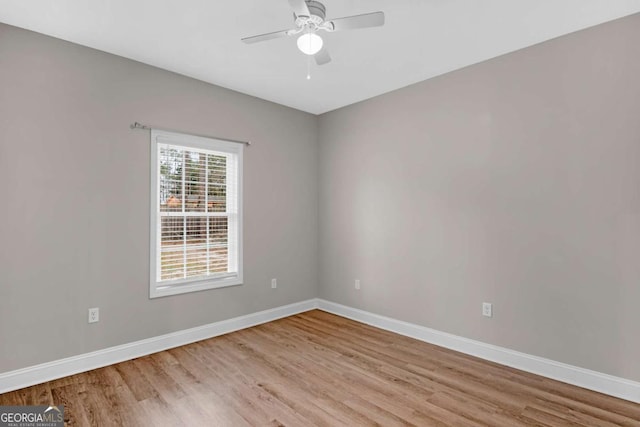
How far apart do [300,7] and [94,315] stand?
2905 mm

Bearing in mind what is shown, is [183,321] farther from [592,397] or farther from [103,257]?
[592,397]

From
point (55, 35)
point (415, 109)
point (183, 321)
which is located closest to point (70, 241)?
point (183, 321)

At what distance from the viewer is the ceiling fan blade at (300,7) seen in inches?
74.1

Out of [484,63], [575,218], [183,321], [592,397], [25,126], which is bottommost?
[592,397]

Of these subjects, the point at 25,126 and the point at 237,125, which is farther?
the point at 237,125

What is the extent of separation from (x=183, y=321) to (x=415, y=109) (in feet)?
10.8

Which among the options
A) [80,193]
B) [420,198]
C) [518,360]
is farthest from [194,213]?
[518,360]

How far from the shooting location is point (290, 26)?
101 inches

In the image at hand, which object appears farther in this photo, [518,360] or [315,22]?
[518,360]

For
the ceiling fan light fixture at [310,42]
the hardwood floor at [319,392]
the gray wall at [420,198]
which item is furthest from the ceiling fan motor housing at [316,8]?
the hardwood floor at [319,392]

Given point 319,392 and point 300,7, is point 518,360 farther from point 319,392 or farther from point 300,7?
point 300,7

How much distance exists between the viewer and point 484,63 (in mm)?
3094

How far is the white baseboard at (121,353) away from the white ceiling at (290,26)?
2.61m

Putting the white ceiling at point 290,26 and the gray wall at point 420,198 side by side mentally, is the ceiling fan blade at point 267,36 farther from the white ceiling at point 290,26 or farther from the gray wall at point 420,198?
the gray wall at point 420,198
